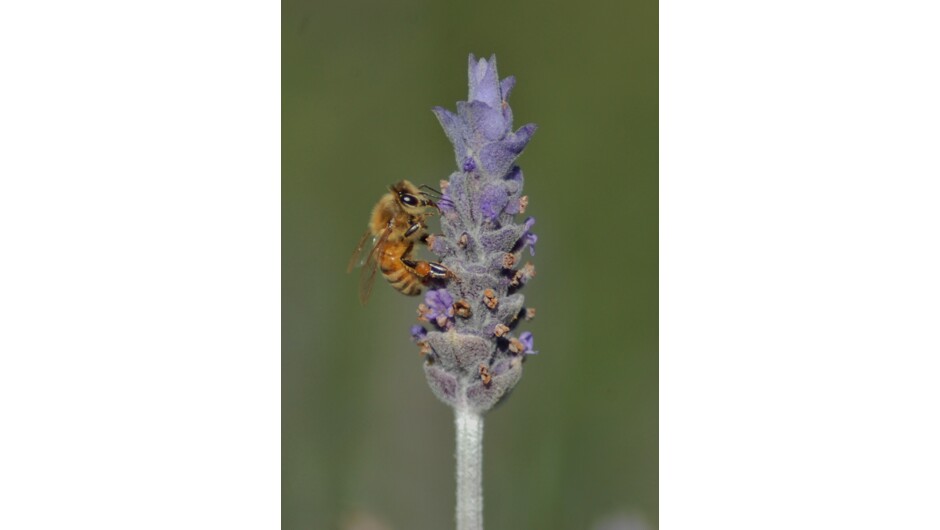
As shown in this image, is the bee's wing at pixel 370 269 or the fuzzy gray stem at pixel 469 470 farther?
the bee's wing at pixel 370 269

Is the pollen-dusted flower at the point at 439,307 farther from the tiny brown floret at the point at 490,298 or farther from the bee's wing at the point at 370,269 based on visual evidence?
the bee's wing at the point at 370,269

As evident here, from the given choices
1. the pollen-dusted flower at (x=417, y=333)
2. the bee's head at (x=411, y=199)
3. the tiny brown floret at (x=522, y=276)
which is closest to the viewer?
the tiny brown floret at (x=522, y=276)

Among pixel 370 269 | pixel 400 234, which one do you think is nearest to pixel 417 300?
pixel 370 269

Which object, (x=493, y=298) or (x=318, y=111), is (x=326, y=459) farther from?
(x=493, y=298)

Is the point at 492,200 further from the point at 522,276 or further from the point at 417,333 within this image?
the point at 417,333

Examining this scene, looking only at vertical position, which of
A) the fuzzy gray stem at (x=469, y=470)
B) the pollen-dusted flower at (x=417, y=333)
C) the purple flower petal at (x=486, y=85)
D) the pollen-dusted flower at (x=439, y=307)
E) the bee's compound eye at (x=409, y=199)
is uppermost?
the purple flower petal at (x=486, y=85)

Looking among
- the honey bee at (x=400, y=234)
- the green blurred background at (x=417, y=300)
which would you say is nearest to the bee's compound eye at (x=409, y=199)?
the honey bee at (x=400, y=234)

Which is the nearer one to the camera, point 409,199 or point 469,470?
point 469,470

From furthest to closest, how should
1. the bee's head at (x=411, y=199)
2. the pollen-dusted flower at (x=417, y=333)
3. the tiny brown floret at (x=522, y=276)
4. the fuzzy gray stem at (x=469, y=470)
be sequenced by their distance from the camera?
1. the bee's head at (x=411, y=199)
2. the pollen-dusted flower at (x=417, y=333)
3. the tiny brown floret at (x=522, y=276)
4. the fuzzy gray stem at (x=469, y=470)

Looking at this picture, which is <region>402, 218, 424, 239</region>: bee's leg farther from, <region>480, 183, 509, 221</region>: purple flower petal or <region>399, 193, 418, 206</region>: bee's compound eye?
<region>480, 183, 509, 221</region>: purple flower petal
